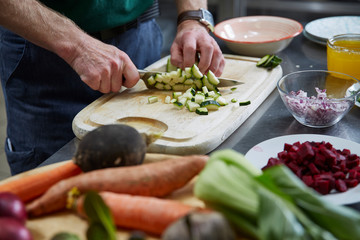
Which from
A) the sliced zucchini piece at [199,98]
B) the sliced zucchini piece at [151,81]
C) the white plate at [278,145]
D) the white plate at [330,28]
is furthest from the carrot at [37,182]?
the white plate at [330,28]

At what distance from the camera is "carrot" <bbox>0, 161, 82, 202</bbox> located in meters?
1.22

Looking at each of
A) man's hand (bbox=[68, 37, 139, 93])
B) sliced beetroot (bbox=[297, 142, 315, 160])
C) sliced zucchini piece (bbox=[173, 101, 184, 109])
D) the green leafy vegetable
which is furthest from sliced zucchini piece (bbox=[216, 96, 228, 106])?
the green leafy vegetable

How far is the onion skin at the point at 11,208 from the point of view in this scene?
103cm

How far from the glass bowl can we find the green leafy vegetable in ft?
3.00

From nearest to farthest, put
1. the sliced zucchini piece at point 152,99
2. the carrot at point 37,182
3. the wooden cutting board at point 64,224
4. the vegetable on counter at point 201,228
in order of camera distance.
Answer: the vegetable on counter at point 201,228
the wooden cutting board at point 64,224
the carrot at point 37,182
the sliced zucchini piece at point 152,99

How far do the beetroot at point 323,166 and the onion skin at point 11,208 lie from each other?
0.72 meters

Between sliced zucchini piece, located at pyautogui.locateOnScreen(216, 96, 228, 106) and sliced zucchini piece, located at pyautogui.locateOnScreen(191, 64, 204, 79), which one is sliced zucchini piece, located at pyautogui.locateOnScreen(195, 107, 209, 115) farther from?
sliced zucchini piece, located at pyautogui.locateOnScreen(191, 64, 204, 79)

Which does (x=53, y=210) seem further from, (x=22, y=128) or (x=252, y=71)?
(x=252, y=71)

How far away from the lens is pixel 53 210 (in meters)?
1.19

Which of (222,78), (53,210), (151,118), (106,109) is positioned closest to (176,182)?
(53,210)

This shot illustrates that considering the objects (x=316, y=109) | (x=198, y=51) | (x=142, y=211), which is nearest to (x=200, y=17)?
(x=198, y=51)

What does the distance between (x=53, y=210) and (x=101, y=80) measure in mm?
776

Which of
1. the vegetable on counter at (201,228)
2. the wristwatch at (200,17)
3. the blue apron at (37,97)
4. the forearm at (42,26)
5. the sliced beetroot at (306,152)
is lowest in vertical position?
the blue apron at (37,97)

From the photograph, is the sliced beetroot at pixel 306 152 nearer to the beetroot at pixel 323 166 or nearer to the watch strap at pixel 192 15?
the beetroot at pixel 323 166
